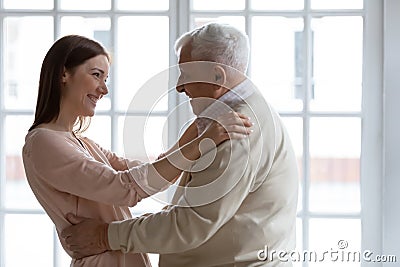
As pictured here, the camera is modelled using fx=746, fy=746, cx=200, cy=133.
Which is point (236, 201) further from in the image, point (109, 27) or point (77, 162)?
point (109, 27)

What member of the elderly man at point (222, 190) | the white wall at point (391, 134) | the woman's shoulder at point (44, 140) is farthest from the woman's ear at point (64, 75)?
the white wall at point (391, 134)

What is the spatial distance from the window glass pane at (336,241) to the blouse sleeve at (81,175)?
1.23 metres

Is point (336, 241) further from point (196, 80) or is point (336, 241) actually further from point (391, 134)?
point (196, 80)

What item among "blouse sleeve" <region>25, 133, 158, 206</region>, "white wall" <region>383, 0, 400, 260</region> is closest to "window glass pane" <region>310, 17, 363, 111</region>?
"white wall" <region>383, 0, 400, 260</region>

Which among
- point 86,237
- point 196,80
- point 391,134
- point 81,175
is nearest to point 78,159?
point 81,175

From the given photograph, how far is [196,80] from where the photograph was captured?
85.8 inches

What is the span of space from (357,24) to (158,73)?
0.89 metres

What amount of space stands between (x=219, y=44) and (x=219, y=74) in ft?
0.28

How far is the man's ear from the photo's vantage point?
214 centimetres

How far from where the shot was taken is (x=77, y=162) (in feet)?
7.32

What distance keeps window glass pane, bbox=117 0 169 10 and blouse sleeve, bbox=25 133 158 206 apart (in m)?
1.16

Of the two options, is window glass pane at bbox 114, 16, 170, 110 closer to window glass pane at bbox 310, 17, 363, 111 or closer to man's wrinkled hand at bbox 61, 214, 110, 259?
window glass pane at bbox 310, 17, 363, 111

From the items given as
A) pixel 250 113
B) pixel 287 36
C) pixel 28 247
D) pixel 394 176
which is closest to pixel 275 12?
pixel 287 36

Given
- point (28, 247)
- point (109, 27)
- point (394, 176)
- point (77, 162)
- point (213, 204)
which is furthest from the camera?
point (28, 247)
